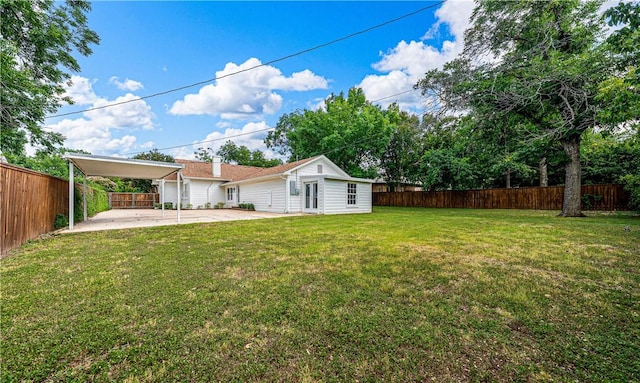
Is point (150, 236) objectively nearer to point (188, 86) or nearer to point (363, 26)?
point (188, 86)

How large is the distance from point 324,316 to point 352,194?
1392 cm

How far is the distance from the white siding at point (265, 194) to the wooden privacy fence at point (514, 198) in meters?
13.2

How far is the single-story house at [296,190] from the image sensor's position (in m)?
15.0

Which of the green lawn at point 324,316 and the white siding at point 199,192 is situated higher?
the white siding at point 199,192

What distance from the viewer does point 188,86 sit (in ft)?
40.1

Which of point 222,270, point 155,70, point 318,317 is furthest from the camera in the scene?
point 155,70

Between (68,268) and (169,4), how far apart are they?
34.6ft

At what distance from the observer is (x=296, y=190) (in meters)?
15.5

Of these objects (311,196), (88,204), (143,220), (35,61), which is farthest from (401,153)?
(35,61)

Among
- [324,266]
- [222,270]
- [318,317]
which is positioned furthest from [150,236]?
[318,317]

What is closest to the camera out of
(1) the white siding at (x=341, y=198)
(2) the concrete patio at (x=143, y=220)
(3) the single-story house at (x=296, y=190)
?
(2) the concrete patio at (x=143, y=220)

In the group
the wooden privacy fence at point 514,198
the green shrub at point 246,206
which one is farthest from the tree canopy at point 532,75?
the green shrub at point 246,206

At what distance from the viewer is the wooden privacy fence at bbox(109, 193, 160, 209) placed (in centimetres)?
2239

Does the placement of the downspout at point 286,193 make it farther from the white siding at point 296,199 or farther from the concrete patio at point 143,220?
the concrete patio at point 143,220
